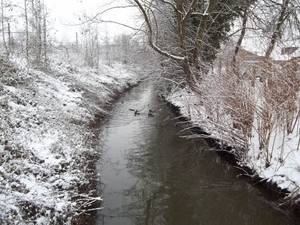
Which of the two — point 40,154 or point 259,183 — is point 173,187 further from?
point 40,154

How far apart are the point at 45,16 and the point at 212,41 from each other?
9.28 m

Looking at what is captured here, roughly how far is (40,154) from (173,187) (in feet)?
9.71

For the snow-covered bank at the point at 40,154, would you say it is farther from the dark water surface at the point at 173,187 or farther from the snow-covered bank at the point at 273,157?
the snow-covered bank at the point at 273,157

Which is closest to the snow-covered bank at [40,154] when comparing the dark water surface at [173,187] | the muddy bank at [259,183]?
the dark water surface at [173,187]

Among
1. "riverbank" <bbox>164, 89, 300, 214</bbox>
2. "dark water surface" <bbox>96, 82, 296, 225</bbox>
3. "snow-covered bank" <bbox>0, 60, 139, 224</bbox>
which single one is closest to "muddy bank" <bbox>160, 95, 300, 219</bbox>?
"riverbank" <bbox>164, 89, 300, 214</bbox>

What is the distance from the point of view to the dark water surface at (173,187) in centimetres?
450

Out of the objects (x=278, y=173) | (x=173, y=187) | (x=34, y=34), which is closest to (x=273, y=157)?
(x=278, y=173)

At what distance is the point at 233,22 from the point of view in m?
12.6

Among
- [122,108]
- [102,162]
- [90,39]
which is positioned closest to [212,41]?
[122,108]

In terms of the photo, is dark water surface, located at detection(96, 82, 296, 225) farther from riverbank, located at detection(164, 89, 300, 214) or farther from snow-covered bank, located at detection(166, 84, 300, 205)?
A: snow-covered bank, located at detection(166, 84, 300, 205)

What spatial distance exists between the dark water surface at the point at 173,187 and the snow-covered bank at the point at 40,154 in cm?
66

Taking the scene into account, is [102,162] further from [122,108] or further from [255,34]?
[255,34]

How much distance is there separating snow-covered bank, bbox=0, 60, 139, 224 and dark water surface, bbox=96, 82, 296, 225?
26.0 inches

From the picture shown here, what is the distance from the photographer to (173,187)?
5.46 m
